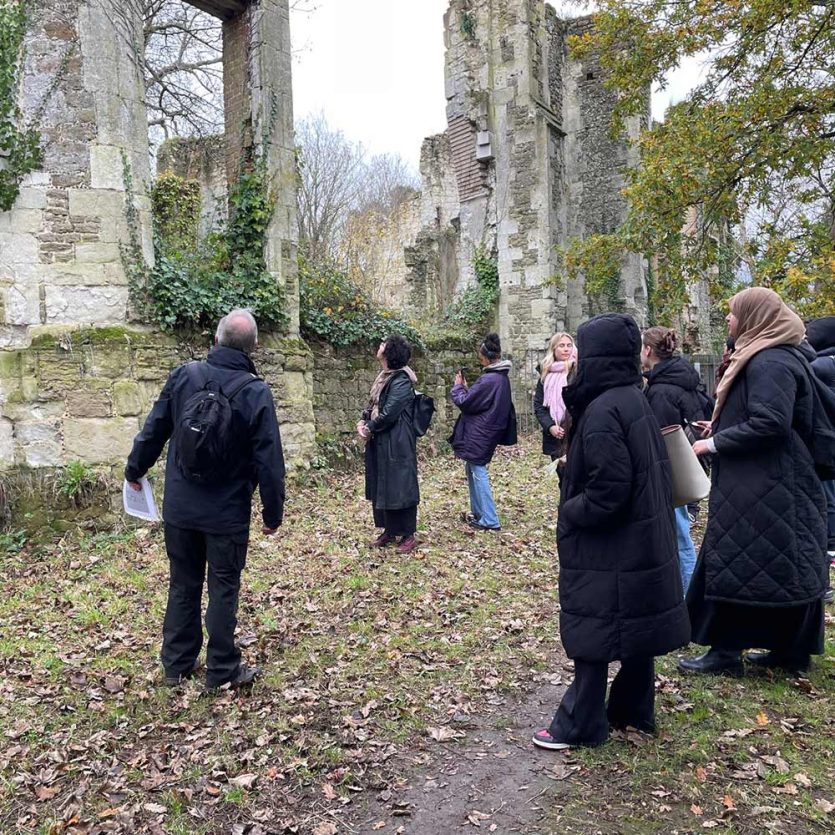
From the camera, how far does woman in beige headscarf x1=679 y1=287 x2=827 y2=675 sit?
4.03m

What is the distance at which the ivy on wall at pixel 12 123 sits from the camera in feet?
26.2

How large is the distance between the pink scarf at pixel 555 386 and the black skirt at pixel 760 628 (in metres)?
3.12

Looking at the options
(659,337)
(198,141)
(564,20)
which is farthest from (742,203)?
(198,141)

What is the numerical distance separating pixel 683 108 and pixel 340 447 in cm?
694

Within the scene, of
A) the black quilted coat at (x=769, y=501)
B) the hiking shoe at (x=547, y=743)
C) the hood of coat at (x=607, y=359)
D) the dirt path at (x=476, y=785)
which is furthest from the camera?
the black quilted coat at (x=769, y=501)

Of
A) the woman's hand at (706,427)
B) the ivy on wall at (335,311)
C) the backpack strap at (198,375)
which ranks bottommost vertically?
the woman's hand at (706,427)

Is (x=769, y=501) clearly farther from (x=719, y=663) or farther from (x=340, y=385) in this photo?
(x=340, y=385)

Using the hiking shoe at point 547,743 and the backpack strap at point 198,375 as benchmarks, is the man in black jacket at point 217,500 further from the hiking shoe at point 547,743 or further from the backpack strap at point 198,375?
the hiking shoe at point 547,743

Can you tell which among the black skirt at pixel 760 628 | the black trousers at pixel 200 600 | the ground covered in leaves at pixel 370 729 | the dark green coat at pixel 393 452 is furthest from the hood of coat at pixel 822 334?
the black trousers at pixel 200 600

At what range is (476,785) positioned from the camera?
3.49 m

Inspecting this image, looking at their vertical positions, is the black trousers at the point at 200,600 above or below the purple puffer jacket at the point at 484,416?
below

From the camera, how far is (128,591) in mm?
6457

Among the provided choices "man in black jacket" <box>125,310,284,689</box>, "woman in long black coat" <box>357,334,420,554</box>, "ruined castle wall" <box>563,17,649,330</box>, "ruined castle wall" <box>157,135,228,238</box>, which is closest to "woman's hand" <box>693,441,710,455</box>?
"man in black jacket" <box>125,310,284,689</box>

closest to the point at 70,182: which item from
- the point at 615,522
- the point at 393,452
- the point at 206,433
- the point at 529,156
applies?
the point at 393,452
